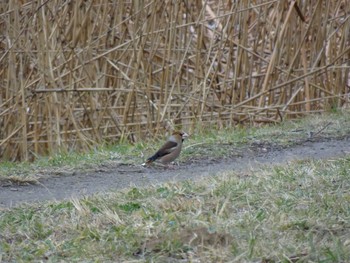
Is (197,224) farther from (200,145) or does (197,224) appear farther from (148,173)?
(200,145)

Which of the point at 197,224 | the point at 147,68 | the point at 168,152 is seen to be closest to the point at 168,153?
the point at 168,152

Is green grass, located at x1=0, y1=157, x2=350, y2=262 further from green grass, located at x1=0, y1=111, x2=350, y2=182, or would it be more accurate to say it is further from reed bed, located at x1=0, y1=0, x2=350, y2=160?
reed bed, located at x1=0, y1=0, x2=350, y2=160

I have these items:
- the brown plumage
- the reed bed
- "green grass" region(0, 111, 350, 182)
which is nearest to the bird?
the brown plumage

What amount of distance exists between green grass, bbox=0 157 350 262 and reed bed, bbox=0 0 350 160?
3.70 meters

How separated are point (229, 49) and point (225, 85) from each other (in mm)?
403

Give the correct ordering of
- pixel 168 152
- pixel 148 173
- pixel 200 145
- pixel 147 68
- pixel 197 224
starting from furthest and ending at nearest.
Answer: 1. pixel 147 68
2. pixel 200 145
3. pixel 168 152
4. pixel 148 173
5. pixel 197 224

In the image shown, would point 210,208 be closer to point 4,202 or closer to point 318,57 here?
point 4,202

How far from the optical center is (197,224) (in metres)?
4.16

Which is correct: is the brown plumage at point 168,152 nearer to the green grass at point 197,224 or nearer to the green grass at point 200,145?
the green grass at point 200,145

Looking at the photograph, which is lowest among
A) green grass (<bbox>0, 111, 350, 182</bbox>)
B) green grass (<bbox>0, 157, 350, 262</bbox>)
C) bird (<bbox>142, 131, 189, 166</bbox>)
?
green grass (<bbox>0, 111, 350, 182</bbox>)

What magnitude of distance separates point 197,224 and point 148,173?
252 centimetres

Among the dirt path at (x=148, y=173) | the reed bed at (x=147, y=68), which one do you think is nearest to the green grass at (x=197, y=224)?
the dirt path at (x=148, y=173)

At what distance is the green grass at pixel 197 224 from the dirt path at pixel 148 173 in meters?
0.71

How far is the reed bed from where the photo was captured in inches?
349
